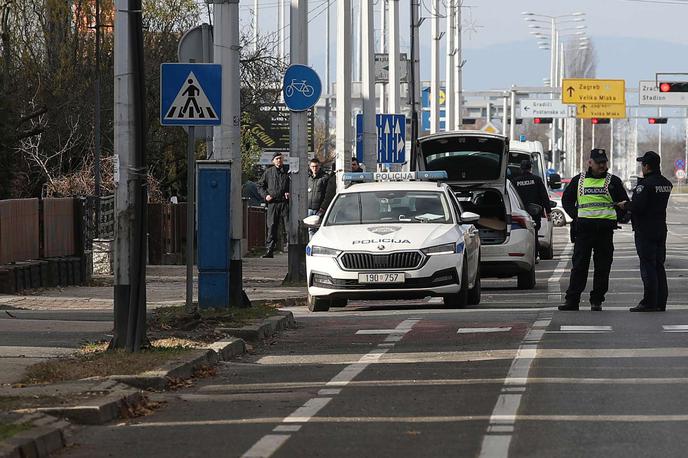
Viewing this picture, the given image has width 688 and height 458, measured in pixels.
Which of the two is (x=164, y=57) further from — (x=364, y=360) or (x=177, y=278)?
(x=364, y=360)

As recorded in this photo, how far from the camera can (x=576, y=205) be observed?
19.8m

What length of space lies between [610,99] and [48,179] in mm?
61750

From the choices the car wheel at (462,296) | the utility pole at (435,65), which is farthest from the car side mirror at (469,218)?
the utility pole at (435,65)

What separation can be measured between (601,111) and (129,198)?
265ft

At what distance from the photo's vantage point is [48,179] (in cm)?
3431

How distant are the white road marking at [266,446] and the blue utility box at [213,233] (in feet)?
28.4

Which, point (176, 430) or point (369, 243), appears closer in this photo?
point (176, 430)

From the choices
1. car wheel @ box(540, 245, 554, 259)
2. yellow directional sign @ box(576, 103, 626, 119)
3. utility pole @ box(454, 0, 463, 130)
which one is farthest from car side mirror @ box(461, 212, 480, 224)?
yellow directional sign @ box(576, 103, 626, 119)

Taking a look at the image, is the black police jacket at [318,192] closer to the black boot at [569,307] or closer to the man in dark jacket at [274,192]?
the man in dark jacket at [274,192]

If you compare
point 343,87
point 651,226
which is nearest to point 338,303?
point 651,226

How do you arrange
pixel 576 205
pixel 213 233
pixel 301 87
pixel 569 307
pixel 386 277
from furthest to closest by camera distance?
pixel 301 87 → pixel 576 205 → pixel 569 307 → pixel 386 277 → pixel 213 233

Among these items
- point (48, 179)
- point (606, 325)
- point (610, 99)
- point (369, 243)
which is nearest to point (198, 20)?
point (48, 179)

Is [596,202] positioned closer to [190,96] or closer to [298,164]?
[190,96]

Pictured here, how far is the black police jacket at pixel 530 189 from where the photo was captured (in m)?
29.8
